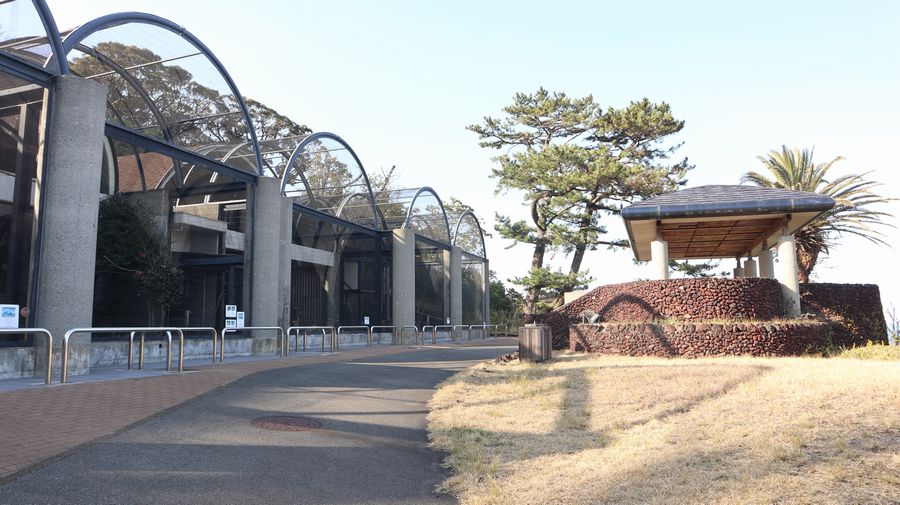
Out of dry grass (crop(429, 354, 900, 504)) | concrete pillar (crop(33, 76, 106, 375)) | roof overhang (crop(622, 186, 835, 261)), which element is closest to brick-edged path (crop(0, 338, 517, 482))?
concrete pillar (crop(33, 76, 106, 375))

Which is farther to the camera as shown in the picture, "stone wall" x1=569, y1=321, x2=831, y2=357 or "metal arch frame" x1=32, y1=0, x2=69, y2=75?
"stone wall" x1=569, y1=321, x2=831, y2=357

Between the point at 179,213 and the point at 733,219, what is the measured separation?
1694 centimetres

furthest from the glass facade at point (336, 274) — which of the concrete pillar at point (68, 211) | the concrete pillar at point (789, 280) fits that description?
the concrete pillar at point (789, 280)

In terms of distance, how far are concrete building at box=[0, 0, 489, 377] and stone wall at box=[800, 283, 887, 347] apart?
15763 millimetres

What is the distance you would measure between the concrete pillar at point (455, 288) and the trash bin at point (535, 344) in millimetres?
17390

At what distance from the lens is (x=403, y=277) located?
27234mm

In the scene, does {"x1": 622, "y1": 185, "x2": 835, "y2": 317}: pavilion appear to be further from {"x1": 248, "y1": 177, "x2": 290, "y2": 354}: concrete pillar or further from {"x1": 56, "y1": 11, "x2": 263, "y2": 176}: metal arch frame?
{"x1": 56, "y1": 11, "x2": 263, "y2": 176}: metal arch frame

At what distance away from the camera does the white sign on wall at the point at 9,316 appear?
8867 millimetres

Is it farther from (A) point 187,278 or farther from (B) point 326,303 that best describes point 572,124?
(A) point 187,278

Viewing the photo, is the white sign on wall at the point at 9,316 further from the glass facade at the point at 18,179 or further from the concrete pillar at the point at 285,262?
the concrete pillar at the point at 285,262

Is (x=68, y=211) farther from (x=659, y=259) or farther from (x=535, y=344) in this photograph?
(x=659, y=259)

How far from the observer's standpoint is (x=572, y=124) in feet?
118

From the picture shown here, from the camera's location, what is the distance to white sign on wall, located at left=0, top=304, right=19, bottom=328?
8867mm

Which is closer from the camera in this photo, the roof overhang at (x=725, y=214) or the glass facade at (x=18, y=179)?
the glass facade at (x=18, y=179)
